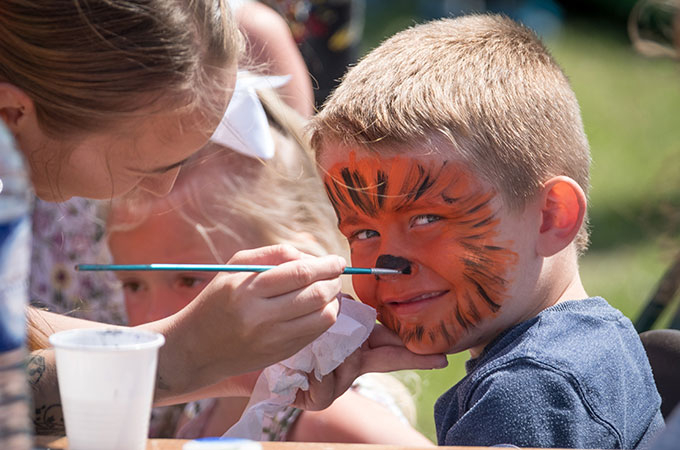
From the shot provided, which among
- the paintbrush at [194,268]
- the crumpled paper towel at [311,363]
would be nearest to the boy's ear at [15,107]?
the paintbrush at [194,268]

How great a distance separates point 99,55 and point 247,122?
63 cm

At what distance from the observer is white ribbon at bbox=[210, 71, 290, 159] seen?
6.63 feet

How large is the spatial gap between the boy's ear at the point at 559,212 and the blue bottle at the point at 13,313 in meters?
0.94

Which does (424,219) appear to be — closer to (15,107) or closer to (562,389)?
(562,389)

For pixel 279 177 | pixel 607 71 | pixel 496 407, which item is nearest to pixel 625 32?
pixel 607 71

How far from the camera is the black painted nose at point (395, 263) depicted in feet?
4.97

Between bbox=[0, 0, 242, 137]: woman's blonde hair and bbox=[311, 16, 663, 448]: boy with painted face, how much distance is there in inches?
11.2

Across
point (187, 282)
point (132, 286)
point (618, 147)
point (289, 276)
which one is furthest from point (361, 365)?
point (618, 147)

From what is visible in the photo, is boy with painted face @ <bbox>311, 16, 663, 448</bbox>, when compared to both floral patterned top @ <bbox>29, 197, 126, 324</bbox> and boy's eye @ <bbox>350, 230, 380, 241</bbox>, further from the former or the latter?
floral patterned top @ <bbox>29, 197, 126, 324</bbox>

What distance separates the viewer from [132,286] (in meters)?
2.22

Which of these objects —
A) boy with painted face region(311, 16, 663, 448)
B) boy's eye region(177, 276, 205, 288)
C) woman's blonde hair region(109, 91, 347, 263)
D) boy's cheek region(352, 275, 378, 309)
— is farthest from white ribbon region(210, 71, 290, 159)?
boy's cheek region(352, 275, 378, 309)

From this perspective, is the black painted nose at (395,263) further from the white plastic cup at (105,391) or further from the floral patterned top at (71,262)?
the floral patterned top at (71,262)

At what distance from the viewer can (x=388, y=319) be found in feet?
5.27

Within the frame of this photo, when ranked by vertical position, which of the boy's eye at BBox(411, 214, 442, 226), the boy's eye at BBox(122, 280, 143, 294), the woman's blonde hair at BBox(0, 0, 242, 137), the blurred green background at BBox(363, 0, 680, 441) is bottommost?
the blurred green background at BBox(363, 0, 680, 441)
